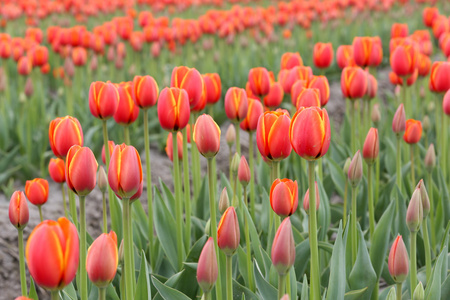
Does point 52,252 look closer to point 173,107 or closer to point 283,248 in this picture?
point 283,248

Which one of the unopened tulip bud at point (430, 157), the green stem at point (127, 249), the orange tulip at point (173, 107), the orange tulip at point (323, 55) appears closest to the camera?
the green stem at point (127, 249)

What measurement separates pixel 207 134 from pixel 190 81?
471 mm

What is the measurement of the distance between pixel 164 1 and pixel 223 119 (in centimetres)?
433

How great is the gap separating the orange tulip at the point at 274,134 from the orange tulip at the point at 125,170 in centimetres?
36

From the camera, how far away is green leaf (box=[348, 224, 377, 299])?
5.82 feet

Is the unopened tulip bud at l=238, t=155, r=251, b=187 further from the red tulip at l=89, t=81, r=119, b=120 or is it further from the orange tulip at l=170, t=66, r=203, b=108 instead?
the red tulip at l=89, t=81, r=119, b=120

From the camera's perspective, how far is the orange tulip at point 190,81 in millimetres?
1951

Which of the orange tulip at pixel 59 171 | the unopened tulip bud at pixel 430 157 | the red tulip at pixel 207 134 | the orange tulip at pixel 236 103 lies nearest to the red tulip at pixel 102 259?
the red tulip at pixel 207 134

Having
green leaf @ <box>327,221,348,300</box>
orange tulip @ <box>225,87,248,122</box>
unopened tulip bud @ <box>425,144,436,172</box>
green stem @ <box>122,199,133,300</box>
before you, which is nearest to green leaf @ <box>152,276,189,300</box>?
green stem @ <box>122,199,133,300</box>

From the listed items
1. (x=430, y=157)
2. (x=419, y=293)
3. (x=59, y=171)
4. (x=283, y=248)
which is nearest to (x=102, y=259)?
(x=283, y=248)

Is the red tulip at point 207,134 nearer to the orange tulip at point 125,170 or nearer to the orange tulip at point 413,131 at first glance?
the orange tulip at point 125,170

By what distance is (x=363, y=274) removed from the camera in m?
1.80

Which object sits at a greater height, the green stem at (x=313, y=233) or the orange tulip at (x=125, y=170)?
the orange tulip at (x=125, y=170)

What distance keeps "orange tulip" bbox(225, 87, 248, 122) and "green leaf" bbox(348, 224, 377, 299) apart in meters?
0.66
